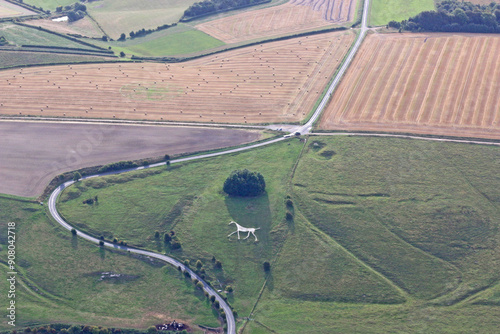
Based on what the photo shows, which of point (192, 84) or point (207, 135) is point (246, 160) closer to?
point (207, 135)

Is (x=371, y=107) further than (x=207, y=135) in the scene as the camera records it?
Yes

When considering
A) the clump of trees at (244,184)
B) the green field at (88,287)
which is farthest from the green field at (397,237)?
the green field at (88,287)

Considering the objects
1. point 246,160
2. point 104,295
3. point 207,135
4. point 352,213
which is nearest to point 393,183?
point 352,213

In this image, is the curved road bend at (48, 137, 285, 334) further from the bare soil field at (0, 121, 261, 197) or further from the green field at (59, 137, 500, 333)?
the bare soil field at (0, 121, 261, 197)

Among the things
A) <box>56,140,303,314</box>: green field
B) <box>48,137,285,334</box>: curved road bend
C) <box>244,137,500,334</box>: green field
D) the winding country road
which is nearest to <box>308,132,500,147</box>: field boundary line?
the winding country road

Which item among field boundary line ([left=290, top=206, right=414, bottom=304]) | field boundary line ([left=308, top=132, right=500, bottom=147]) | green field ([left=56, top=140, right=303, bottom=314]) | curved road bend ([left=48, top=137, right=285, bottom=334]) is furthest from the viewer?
field boundary line ([left=308, top=132, right=500, bottom=147])

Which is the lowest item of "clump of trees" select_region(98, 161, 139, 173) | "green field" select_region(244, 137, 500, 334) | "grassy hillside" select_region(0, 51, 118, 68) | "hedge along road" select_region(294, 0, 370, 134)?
"green field" select_region(244, 137, 500, 334)
